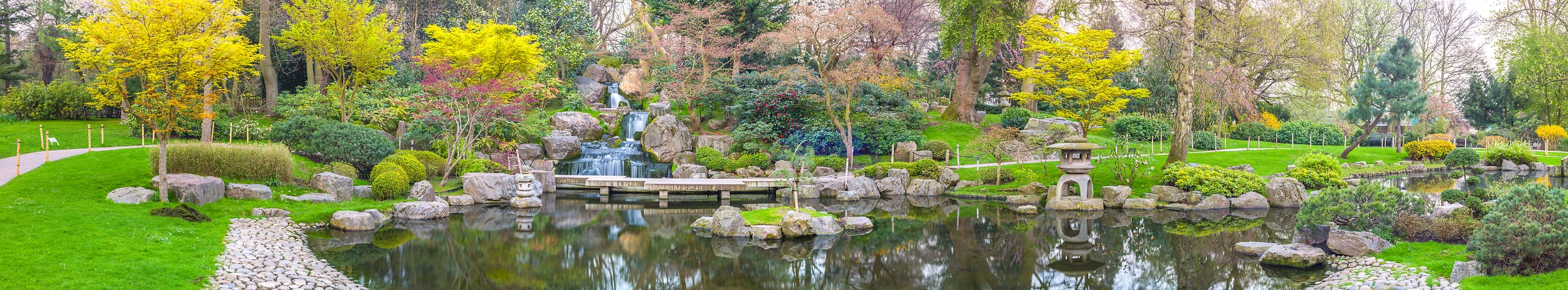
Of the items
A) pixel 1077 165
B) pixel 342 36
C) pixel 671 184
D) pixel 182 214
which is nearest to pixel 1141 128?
pixel 1077 165

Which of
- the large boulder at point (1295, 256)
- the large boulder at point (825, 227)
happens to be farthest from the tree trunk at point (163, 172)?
the large boulder at point (1295, 256)

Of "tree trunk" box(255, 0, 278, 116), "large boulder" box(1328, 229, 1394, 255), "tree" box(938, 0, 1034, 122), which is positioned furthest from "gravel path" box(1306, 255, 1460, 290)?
"tree trunk" box(255, 0, 278, 116)

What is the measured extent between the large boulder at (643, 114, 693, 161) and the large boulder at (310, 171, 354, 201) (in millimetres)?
10054

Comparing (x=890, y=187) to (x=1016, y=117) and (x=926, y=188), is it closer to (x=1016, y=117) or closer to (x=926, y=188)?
(x=926, y=188)

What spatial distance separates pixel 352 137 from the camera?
18.9 m

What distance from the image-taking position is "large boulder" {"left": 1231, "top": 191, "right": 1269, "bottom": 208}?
17984 millimetres

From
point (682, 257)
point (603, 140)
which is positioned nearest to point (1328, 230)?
point (682, 257)

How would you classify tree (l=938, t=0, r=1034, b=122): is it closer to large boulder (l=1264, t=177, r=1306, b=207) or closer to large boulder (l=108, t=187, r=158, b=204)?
large boulder (l=1264, t=177, r=1306, b=207)

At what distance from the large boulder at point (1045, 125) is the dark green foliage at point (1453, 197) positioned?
12048 mm

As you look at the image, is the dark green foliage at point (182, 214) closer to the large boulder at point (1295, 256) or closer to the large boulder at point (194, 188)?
the large boulder at point (194, 188)

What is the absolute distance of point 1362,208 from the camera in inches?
460

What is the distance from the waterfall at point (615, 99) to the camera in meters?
31.3

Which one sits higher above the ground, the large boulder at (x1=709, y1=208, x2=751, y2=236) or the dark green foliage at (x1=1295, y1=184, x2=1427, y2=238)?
the dark green foliage at (x1=1295, y1=184, x2=1427, y2=238)

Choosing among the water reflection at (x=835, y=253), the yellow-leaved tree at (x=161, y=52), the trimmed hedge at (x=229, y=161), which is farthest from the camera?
the trimmed hedge at (x=229, y=161)
